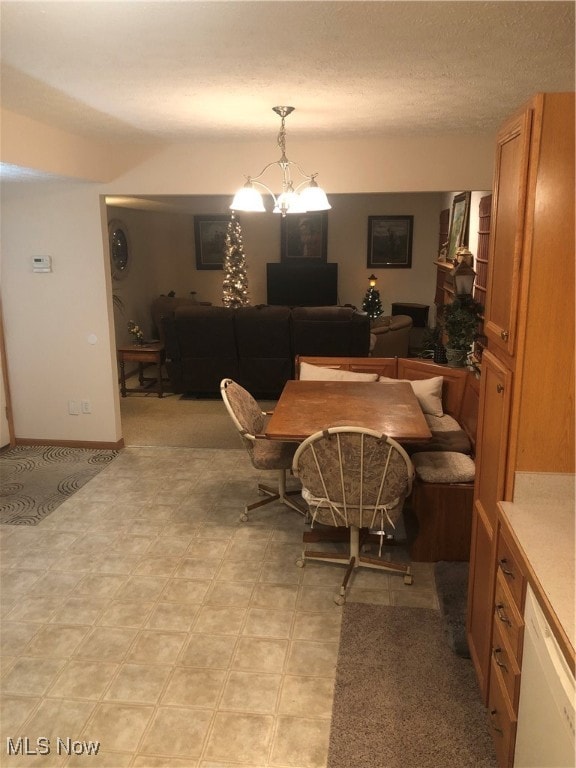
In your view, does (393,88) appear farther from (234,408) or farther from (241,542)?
(241,542)

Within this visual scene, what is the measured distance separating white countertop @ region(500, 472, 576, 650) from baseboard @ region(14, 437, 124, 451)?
384 cm

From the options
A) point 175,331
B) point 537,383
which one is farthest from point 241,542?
point 175,331

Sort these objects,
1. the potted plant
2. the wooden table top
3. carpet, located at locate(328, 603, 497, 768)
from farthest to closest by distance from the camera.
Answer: the potted plant → the wooden table top → carpet, located at locate(328, 603, 497, 768)

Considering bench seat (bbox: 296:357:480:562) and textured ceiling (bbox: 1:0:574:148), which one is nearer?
textured ceiling (bbox: 1:0:574:148)

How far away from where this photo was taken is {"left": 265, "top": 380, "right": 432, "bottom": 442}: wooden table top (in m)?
3.13

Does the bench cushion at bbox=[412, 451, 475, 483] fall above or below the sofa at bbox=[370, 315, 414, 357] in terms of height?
below

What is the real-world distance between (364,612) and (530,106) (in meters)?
2.26

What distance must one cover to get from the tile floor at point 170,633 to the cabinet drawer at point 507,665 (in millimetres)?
679

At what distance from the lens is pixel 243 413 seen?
3.63 m

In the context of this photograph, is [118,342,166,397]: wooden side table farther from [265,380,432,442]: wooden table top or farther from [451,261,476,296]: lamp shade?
[451,261,476,296]: lamp shade

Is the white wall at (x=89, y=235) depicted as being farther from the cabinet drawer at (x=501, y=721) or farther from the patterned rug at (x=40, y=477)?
the cabinet drawer at (x=501, y=721)

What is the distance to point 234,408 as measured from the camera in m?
3.51

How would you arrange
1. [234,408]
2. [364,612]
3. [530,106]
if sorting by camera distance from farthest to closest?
[234,408]
[364,612]
[530,106]

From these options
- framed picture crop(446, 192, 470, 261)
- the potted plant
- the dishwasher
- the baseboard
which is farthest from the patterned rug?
framed picture crop(446, 192, 470, 261)
